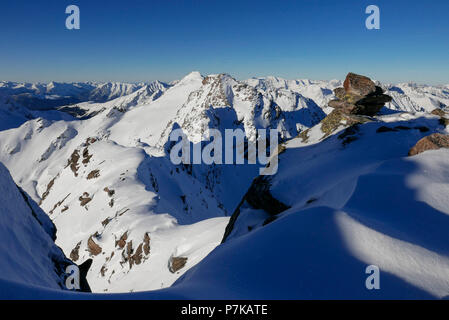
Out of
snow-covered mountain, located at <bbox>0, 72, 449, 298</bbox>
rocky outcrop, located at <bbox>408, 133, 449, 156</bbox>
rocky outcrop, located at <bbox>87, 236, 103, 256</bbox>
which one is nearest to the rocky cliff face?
snow-covered mountain, located at <bbox>0, 72, 449, 298</bbox>

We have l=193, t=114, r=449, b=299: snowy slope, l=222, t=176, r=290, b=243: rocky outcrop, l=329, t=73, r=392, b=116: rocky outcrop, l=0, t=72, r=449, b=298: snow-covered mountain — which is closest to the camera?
l=193, t=114, r=449, b=299: snowy slope

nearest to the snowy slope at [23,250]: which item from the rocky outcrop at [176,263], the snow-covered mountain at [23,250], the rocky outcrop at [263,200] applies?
the snow-covered mountain at [23,250]

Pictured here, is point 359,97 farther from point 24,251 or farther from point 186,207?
point 186,207

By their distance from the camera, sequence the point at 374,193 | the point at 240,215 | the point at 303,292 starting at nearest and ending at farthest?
the point at 303,292 → the point at 374,193 → the point at 240,215

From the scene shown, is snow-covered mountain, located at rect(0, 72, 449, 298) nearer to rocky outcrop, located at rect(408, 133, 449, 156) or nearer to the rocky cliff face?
rocky outcrop, located at rect(408, 133, 449, 156)

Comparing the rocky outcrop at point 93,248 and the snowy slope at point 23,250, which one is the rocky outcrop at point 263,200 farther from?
the rocky outcrop at point 93,248
